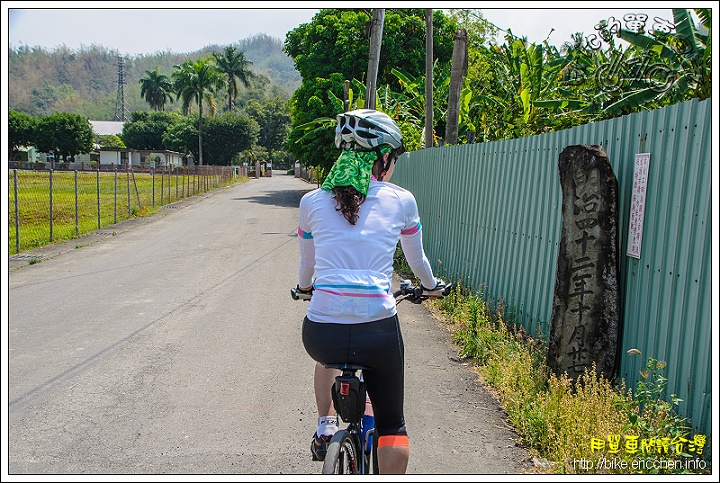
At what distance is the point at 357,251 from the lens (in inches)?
112

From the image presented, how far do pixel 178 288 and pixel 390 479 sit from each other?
7.63m

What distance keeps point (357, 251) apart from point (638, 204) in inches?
109

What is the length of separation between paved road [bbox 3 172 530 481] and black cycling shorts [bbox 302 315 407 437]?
1.33m

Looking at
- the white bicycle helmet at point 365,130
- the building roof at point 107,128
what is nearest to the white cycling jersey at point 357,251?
the white bicycle helmet at point 365,130

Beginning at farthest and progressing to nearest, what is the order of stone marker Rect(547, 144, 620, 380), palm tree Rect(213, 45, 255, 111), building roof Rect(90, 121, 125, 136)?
1. building roof Rect(90, 121, 125, 136)
2. palm tree Rect(213, 45, 255, 111)
3. stone marker Rect(547, 144, 620, 380)

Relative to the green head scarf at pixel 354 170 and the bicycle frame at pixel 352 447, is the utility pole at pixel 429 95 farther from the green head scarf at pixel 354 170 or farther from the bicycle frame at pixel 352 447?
the bicycle frame at pixel 352 447

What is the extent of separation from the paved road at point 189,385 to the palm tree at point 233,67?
78342 mm

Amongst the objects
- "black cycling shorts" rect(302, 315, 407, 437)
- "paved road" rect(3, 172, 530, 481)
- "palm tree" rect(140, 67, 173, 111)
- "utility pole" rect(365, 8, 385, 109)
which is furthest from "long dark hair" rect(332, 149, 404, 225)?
"palm tree" rect(140, 67, 173, 111)

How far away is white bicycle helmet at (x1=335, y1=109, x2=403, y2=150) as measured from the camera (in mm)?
3006

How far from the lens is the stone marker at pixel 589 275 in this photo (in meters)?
4.78

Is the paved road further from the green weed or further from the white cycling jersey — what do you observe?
the white cycling jersey

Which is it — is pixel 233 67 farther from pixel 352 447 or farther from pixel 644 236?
pixel 352 447

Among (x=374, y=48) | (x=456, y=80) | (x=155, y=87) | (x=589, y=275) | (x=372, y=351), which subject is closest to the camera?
(x=372, y=351)

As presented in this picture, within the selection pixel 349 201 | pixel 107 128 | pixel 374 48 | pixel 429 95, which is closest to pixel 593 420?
pixel 349 201
